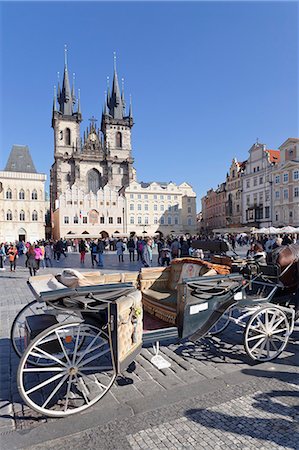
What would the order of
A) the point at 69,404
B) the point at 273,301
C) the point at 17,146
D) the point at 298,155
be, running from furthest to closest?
the point at 17,146 → the point at 298,155 → the point at 273,301 → the point at 69,404

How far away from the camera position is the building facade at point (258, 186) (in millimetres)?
46219

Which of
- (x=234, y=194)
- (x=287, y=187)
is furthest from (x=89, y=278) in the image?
(x=234, y=194)

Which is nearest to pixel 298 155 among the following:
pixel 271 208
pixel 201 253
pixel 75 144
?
pixel 271 208

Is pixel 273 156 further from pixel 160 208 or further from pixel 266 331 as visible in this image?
pixel 266 331

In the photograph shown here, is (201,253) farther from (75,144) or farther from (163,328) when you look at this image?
(75,144)

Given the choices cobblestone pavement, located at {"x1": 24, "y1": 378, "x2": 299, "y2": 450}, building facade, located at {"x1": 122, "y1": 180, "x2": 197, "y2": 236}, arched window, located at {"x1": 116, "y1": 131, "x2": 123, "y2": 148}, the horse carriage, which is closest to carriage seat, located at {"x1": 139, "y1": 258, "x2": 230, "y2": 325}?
the horse carriage

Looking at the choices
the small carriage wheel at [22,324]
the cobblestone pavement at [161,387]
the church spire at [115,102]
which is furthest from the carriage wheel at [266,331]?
the church spire at [115,102]

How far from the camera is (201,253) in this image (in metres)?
5.43

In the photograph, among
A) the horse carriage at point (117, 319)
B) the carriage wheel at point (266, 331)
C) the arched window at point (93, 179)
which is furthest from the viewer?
the arched window at point (93, 179)

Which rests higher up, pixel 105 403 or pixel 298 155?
pixel 298 155

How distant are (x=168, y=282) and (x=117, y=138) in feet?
242

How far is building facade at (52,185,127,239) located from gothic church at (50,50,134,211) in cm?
587

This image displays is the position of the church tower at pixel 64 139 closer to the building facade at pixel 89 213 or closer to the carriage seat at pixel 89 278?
the building facade at pixel 89 213

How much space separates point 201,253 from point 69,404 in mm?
3292
